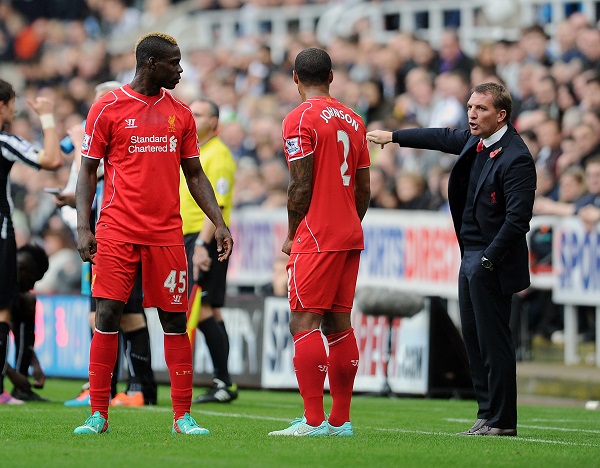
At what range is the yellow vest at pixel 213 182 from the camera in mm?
11766

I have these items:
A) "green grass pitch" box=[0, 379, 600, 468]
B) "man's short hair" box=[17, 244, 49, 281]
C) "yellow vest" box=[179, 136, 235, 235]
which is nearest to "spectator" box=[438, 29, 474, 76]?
"yellow vest" box=[179, 136, 235, 235]

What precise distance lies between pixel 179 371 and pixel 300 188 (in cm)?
140

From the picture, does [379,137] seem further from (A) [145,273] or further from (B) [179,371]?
(B) [179,371]

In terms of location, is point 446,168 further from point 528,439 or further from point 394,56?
point 528,439

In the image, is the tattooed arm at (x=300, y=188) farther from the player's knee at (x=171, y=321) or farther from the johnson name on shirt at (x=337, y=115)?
the player's knee at (x=171, y=321)

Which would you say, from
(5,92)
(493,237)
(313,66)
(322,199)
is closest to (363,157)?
(322,199)

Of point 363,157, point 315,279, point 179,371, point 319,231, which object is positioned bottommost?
point 179,371

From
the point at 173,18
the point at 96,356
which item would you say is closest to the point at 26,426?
the point at 96,356

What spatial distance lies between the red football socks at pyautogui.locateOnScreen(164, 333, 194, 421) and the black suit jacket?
6.93ft

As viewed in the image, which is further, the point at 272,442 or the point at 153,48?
the point at 153,48

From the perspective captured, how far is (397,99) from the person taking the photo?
63.8ft

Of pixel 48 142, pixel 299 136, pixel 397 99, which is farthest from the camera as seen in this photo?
pixel 397 99

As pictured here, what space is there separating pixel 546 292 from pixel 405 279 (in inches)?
64.6

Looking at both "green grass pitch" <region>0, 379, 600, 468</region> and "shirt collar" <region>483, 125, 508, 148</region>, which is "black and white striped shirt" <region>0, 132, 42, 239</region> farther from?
"shirt collar" <region>483, 125, 508, 148</region>
